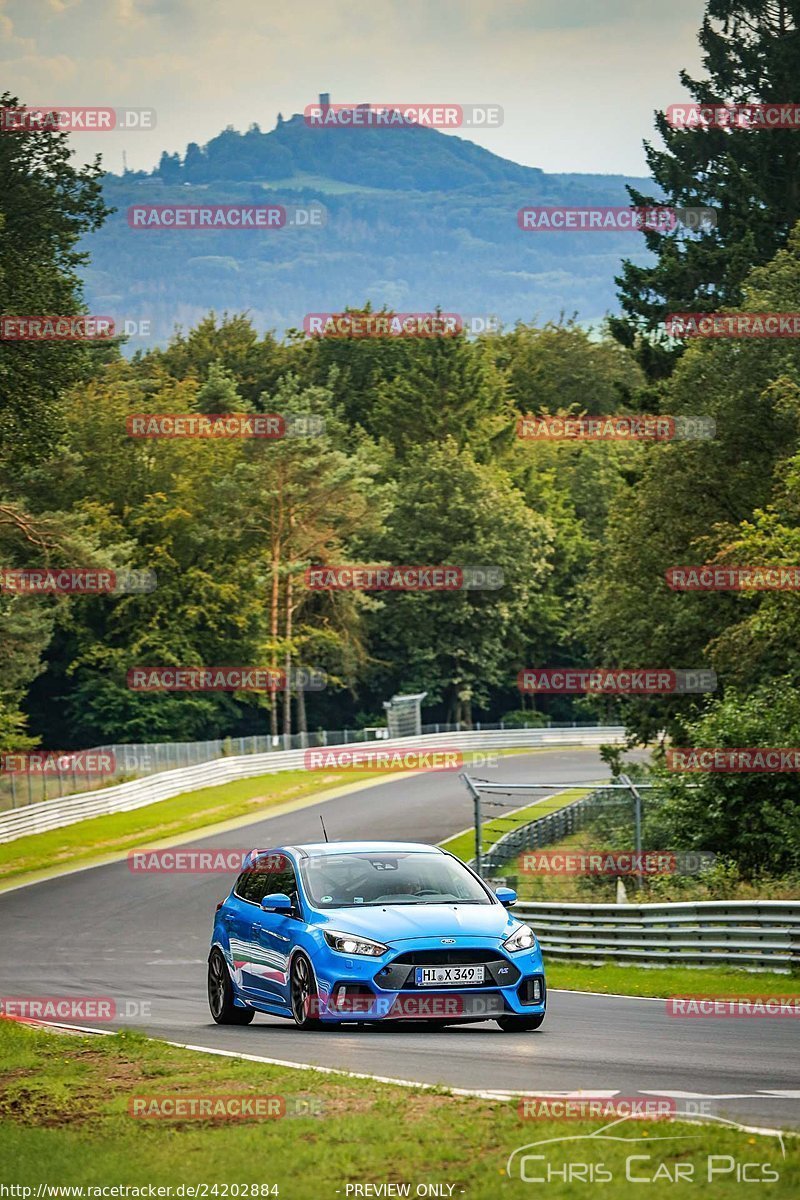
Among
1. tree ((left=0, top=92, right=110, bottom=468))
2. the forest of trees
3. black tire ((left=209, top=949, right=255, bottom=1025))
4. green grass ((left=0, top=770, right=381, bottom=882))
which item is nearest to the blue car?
black tire ((left=209, top=949, right=255, bottom=1025))

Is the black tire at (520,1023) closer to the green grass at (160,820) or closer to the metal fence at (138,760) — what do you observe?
the green grass at (160,820)

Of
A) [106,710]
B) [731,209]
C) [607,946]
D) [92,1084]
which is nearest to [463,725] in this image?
[106,710]

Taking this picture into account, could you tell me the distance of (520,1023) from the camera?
46.3 feet

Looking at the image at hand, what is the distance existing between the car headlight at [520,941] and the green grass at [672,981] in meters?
5.32

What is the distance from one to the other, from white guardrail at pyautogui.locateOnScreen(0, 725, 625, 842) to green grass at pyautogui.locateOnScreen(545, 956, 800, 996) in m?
29.5

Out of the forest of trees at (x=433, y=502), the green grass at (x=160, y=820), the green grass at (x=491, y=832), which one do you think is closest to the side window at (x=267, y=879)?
the forest of trees at (x=433, y=502)

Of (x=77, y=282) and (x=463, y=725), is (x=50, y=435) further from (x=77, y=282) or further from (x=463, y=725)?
(x=463, y=725)

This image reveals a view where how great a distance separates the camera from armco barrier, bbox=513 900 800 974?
20.6m

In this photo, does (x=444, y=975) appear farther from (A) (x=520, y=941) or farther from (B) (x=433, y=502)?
(B) (x=433, y=502)

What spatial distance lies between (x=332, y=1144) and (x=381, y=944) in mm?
5246

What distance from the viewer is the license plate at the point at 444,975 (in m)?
13.6

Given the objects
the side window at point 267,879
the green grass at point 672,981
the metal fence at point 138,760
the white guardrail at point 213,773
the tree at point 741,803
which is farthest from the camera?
the metal fence at point 138,760

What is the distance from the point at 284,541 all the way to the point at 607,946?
63745mm

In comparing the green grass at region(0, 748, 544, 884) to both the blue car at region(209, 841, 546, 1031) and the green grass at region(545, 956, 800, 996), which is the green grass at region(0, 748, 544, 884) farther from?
the blue car at region(209, 841, 546, 1031)
